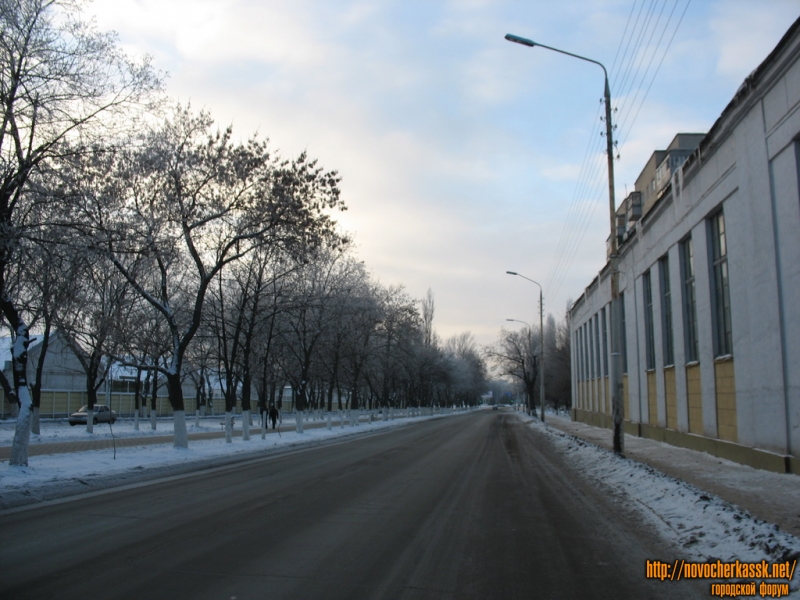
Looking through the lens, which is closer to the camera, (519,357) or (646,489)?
(646,489)

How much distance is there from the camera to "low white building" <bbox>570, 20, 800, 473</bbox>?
12609 mm

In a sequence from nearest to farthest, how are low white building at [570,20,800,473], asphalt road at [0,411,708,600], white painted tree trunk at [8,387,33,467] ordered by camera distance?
asphalt road at [0,411,708,600], low white building at [570,20,800,473], white painted tree trunk at [8,387,33,467]

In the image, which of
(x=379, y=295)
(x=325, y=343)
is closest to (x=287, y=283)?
(x=325, y=343)

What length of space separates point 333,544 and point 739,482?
29.3 feet

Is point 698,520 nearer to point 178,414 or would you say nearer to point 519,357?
point 178,414

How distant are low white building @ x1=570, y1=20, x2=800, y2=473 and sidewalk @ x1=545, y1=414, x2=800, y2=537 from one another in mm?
496

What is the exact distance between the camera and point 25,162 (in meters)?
13.5

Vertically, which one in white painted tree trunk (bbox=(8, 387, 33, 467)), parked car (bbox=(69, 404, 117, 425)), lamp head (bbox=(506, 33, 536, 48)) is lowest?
parked car (bbox=(69, 404, 117, 425))

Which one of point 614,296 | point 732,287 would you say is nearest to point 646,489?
point 732,287

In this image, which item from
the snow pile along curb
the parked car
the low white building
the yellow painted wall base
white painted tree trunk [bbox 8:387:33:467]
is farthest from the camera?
the parked car

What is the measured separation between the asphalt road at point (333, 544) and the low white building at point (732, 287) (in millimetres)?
4747

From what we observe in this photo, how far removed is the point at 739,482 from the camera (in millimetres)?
12195

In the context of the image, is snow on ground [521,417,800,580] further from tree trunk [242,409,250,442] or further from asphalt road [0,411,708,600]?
tree trunk [242,409,250,442]

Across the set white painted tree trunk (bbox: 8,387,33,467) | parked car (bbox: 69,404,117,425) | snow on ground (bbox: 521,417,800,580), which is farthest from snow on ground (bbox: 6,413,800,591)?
parked car (bbox: 69,404,117,425)
